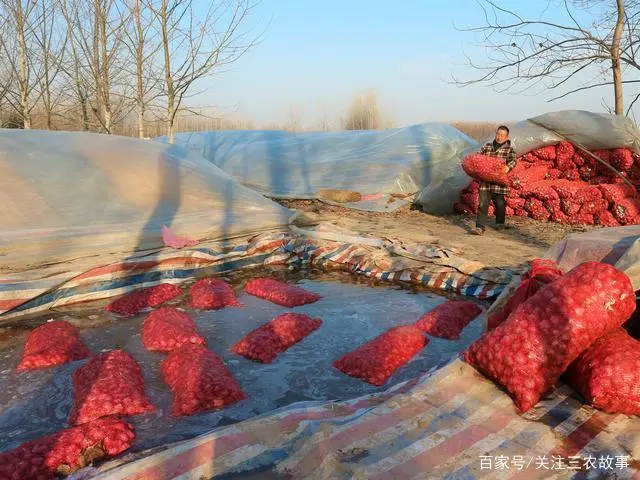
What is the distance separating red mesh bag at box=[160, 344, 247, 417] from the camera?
264 centimetres

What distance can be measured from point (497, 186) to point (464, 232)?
0.81 metres

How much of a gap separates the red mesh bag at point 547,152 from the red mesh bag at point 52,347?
738cm

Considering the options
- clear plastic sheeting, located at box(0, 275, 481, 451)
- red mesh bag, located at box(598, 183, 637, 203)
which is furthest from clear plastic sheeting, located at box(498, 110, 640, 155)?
clear plastic sheeting, located at box(0, 275, 481, 451)

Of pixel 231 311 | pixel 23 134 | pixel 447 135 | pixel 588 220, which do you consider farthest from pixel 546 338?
pixel 447 135

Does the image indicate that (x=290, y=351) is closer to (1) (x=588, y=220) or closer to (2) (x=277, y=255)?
(2) (x=277, y=255)

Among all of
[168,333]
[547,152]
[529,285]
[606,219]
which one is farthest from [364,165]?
[529,285]

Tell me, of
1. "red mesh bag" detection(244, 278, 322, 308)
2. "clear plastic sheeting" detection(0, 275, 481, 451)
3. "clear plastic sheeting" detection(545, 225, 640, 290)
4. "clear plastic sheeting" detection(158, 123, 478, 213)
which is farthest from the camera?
"clear plastic sheeting" detection(158, 123, 478, 213)

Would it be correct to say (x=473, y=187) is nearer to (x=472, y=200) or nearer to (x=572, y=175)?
(x=472, y=200)

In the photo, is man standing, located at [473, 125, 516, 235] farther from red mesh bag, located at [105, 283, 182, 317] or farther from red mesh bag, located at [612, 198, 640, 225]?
red mesh bag, located at [105, 283, 182, 317]

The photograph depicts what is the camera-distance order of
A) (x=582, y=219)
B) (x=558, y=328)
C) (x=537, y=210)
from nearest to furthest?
(x=558, y=328), (x=582, y=219), (x=537, y=210)

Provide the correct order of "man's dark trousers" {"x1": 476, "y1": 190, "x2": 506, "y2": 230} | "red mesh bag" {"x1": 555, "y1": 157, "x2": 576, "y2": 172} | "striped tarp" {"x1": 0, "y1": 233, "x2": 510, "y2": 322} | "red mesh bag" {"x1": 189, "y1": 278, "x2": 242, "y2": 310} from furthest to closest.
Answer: "red mesh bag" {"x1": 555, "y1": 157, "x2": 576, "y2": 172} < "man's dark trousers" {"x1": 476, "y1": 190, "x2": 506, "y2": 230} < "red mesh bag" {"x1": 189, "y1": 278, "x2": 242, "y2": 310} < "striped tarp" {"x1": 0, "y1": 233, "x2": 510, "y2": 322}

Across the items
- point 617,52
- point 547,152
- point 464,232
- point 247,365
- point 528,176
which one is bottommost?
point 247,365

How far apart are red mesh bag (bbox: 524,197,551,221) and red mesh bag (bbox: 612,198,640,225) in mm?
989

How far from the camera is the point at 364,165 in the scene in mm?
Answer: 10898
